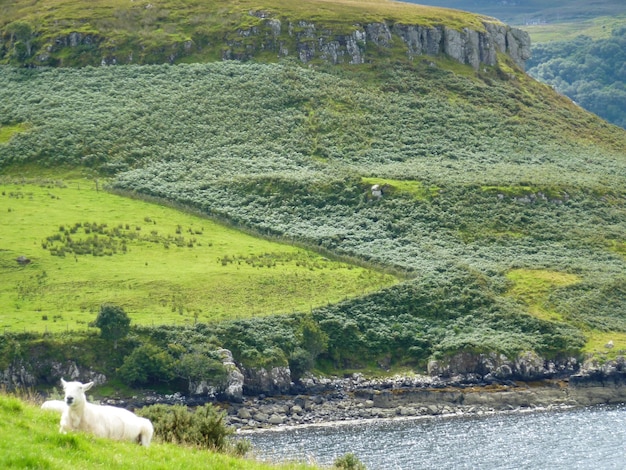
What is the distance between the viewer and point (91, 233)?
4545 inches

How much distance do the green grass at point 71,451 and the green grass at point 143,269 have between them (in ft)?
211

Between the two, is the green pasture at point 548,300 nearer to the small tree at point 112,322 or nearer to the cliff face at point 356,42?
the small tree at point 112,322

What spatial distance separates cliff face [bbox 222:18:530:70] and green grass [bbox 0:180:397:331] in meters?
49.4

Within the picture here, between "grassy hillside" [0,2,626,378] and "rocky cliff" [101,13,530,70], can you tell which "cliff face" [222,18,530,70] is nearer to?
"rocky cliff" [101,13,530,70]

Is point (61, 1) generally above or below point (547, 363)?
above

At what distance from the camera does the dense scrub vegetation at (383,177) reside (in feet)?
339

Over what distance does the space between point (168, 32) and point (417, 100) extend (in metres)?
38.0

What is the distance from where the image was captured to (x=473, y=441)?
79250mm

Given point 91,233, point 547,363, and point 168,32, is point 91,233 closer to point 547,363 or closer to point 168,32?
point 547,363

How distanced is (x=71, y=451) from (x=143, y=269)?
82270 mm

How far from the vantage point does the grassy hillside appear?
103750 millimetres

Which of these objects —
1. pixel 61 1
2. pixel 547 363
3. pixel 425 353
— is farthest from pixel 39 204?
pixel 61 1

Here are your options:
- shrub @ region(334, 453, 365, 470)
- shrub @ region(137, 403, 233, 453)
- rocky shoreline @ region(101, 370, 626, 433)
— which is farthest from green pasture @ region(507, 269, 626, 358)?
shrub @ region(137, 403, 233, 453)

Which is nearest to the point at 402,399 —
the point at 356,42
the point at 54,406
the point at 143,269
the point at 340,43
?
the point at 143,269
